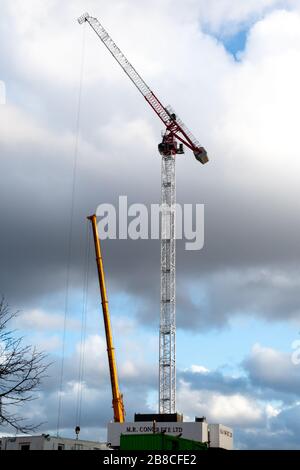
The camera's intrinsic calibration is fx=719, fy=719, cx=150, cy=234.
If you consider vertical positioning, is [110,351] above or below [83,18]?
below

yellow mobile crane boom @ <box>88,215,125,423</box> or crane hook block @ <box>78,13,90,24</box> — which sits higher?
crane hook block @ <box>78,13,90,24</box>

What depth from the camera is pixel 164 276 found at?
132875mm

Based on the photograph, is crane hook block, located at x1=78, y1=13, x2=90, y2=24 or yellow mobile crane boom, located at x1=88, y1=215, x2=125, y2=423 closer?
yellow mobile crane boom, located at x1=88, y1=215, x2=125, y2=423

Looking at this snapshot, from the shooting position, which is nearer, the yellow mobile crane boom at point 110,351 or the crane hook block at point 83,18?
the yellow mobile crane boom at point 110,351

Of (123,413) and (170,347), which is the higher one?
(170,347)

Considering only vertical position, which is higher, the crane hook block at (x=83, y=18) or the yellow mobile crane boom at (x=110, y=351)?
the crane hook block at (x=83, y=18)

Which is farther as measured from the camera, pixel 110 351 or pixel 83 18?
pixel 83 18
